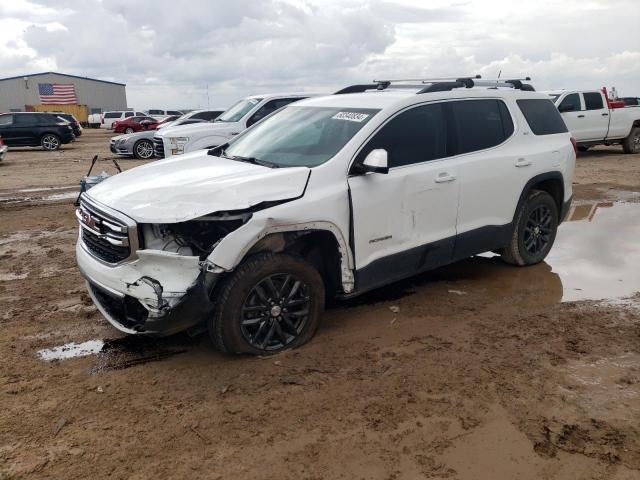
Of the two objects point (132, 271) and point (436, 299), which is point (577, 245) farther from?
point (132, 271)

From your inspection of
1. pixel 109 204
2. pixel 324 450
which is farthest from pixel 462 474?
pixel 109 204

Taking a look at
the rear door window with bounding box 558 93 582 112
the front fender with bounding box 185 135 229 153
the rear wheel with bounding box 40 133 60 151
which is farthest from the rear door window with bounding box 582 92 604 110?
the rear wheel with bounding box 40 133 60 151

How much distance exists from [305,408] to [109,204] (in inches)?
76.3

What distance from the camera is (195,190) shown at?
12.1ft

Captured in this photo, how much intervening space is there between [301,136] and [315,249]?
3.49 ft

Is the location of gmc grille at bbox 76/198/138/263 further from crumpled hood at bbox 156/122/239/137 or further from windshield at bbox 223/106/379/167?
crumpled hood at bbox 156/122/239/137

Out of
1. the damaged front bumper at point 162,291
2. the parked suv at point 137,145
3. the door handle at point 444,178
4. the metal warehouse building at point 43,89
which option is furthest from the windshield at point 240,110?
the metal warehouse building at point 43,89

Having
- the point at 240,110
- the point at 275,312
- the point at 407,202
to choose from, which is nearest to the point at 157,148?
the point at 240,110

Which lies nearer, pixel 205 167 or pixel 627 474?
pixel 627 474

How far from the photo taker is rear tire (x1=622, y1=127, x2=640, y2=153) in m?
17.0

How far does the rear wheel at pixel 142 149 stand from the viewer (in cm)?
1780

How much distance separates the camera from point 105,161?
709 inches

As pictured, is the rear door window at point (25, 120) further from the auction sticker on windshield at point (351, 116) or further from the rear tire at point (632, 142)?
the rear tire at point (632, 142)

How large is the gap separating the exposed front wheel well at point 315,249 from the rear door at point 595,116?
14.2 metres
